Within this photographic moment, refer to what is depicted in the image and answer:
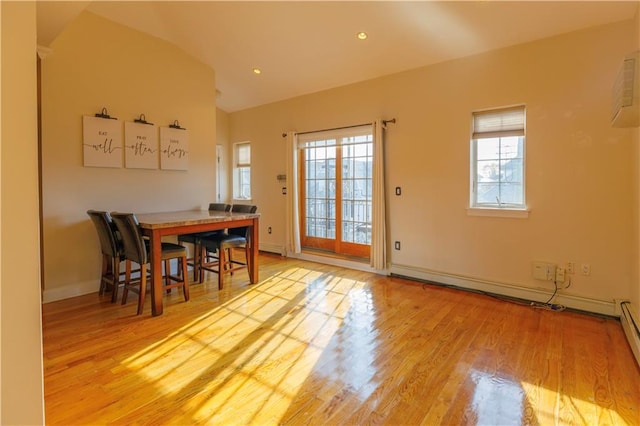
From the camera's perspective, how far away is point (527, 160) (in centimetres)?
345

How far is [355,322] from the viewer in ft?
9.71

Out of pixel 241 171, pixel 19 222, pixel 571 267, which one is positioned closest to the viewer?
pixel 19 222

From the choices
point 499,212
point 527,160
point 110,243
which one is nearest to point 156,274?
point 110,243

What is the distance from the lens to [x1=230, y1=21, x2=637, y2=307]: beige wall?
3047 millimetres

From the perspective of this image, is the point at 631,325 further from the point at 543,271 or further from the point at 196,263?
the point at 196,263

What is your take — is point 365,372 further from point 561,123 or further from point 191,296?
point 561,123

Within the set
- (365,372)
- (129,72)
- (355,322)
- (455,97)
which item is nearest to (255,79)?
(129,72)

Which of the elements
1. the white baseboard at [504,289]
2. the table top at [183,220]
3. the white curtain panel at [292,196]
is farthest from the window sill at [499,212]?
the white curtain panel at [292,196]

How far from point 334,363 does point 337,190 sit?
10.5ft

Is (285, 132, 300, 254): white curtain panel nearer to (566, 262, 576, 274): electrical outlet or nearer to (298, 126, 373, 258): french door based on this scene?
(298, 126, 373, 258): french door

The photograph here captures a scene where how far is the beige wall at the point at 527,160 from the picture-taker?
3.05 m

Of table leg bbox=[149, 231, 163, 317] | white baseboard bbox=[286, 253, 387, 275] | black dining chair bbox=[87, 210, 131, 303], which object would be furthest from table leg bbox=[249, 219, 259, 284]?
white baseboard bbox=[286, 253, 387, 275]

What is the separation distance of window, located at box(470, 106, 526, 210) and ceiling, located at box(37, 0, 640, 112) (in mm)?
737

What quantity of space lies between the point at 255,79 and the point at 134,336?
3.82 metres
